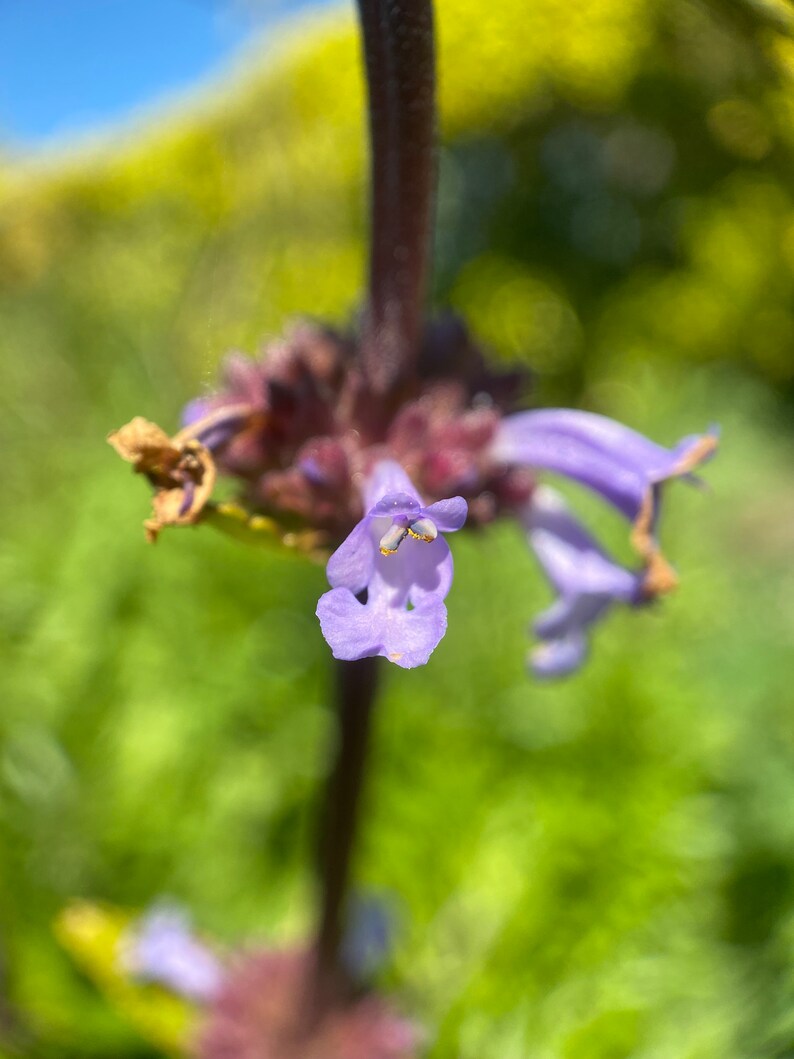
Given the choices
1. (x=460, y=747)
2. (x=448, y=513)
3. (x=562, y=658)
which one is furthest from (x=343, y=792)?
(x=460, y=747)

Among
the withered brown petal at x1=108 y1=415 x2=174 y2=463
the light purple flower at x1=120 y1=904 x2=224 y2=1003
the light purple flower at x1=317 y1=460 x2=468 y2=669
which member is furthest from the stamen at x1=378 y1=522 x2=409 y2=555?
the light purple flower at x1=120 y1=904 x2=224 y2=1003

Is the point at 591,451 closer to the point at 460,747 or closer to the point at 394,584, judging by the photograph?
the point at 394,584

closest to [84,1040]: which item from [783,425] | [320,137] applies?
[320,137]

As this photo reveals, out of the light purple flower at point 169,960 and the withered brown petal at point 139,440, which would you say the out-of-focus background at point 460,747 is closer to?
the light purple flower at point 169,960

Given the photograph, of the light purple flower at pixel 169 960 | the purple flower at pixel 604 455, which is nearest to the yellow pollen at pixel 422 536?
the purple flower at pixel 604 455

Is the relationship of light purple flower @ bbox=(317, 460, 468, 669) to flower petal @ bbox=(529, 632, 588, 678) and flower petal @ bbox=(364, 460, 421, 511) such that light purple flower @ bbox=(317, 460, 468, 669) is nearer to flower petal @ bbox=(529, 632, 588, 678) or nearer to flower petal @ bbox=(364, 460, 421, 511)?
flower petal @ bbox=(364, 460, 421, 511)

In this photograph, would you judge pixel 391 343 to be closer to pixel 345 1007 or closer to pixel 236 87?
pixel 345 1007
